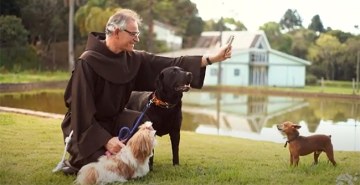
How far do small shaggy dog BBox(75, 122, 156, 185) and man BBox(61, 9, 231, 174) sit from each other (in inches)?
2.3

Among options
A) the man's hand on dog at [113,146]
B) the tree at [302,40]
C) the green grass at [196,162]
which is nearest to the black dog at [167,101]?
the green grass at [196,162]

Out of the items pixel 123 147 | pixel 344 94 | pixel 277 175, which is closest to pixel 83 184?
pixel 123 147

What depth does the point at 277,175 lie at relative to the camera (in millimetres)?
2959

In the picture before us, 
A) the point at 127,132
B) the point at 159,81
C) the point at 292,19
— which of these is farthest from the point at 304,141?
the point at 292,19

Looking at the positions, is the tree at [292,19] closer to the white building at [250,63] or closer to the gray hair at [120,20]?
the white building at [250,63]

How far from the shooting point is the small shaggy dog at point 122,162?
269 cm

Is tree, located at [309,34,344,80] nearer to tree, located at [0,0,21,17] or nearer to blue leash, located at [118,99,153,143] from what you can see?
blue leash, located at [118,99,153,143]

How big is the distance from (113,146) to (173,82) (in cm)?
49

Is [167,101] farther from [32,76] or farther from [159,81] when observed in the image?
[32,76]

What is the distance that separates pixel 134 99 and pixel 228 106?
17.1 ft

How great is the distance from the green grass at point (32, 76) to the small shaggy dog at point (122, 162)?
16.4 ft

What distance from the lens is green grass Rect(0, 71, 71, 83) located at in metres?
7.43

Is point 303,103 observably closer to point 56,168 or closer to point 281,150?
point 281,150

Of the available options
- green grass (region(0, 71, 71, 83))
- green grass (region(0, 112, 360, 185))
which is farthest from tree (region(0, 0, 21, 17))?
green grass (region(0, 112, 360, 185))
